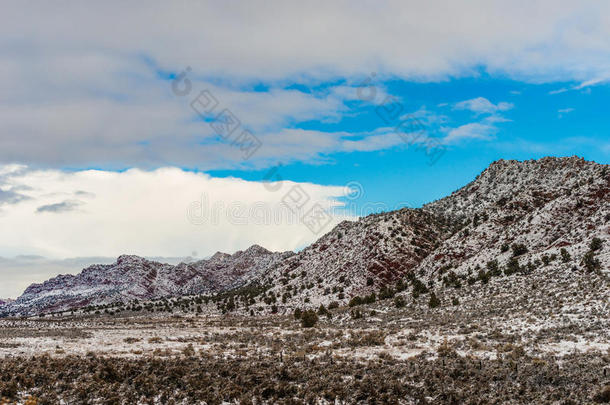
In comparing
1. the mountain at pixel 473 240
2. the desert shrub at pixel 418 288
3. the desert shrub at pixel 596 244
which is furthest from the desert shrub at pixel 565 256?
the desert shrub at pixel 418 288

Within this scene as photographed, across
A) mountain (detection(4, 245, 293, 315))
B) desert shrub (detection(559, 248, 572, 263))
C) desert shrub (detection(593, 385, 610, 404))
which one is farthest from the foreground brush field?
mountain (detection(4, 245, 293, 315))

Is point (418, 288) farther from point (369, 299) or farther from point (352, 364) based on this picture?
point (352, 364)

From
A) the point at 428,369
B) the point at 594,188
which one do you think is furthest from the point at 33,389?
the point at 594,188

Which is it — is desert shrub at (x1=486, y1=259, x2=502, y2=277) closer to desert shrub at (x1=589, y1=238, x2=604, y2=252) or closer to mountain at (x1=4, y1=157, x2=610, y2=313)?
mountain at (x1=4, y1=157, x2=610, y2=313)

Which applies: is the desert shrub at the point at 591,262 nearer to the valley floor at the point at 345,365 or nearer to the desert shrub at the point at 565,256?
the desert shrub at the point at 565,256

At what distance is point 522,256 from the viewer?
50375mm

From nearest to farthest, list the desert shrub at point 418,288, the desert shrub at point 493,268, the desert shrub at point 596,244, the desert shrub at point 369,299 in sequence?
the desert shrub at point 596,244 < the desert shrub at point 493,268 < the desert shrub at point 418,288 < the desert shrub at point 369,299

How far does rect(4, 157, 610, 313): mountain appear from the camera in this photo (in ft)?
160

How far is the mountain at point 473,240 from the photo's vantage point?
48.8 m

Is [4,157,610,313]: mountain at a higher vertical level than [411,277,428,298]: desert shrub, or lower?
higher

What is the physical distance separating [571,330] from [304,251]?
217 ft

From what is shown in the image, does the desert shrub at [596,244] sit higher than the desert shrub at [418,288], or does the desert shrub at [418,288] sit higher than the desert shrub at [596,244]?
the desert shrub at [596,244]

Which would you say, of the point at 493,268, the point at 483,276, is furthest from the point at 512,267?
the point at 493,268

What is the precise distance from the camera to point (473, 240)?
6272 centimetres
